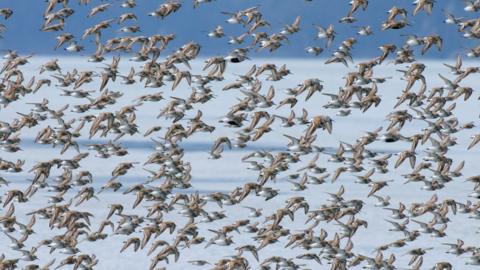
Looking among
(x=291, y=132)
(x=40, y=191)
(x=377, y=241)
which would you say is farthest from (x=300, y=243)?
(x=291, y=132)

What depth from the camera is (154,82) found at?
1880 inches

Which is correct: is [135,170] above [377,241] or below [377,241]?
above

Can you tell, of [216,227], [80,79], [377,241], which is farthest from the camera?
[216,227]

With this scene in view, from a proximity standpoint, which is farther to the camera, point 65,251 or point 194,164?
point 194,164

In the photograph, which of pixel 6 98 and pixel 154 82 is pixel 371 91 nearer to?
pixel 154 82

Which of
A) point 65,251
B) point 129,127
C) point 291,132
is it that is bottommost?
point 65,251

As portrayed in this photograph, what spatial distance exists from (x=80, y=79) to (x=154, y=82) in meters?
3.32

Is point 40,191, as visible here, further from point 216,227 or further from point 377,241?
point 377,241

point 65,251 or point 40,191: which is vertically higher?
point 40,191

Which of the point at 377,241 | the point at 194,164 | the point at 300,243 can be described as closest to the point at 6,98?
the point at 300,243

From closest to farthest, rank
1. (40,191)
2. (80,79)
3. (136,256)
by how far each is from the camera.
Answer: (80,79)
(136,256)
(40,191)

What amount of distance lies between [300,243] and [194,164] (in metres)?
53.1

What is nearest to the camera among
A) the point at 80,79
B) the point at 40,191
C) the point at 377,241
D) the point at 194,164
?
the point at 80,79

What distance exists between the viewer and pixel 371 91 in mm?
46344
